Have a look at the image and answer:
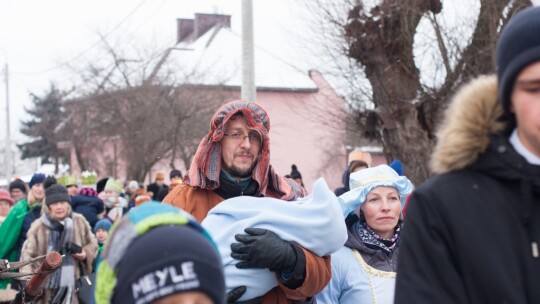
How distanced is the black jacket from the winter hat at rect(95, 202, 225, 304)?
549 mm

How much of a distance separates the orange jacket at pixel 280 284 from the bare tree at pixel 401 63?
A: 826 centimetres

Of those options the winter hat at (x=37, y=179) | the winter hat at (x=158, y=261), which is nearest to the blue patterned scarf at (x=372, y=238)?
the winter hat at (x=158, y=261)

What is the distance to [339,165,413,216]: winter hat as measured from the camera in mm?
4637

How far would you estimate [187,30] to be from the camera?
50.2 m

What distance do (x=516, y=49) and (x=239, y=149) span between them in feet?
6.68

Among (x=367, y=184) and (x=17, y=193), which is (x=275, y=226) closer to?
(x=367, y=184)

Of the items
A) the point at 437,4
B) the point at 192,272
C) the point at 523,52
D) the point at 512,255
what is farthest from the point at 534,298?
the point at 437,4

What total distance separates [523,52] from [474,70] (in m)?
9.88

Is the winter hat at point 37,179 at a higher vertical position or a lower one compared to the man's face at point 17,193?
higher

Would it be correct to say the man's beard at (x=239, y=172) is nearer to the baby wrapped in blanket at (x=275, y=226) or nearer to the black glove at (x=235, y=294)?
the baby wrapped in blanket at (x=275, y=226)

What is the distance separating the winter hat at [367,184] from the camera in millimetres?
4637

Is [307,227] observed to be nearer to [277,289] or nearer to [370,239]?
[277,289]

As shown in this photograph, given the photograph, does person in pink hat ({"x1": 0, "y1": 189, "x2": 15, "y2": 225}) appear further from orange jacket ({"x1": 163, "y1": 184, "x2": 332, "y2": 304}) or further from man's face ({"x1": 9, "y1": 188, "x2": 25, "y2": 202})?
orange jacket ({"x1": 163, "y1": 184, "x2": 332, "y2": 304})

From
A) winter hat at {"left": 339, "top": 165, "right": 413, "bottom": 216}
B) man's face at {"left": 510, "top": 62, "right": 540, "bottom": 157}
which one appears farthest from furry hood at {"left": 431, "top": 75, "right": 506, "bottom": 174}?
winter hat at {"left": 339, "top": 165, "right": 413, "bottom": 216}
